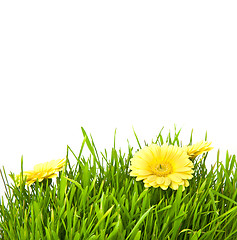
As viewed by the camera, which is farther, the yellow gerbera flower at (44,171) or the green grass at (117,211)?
the yellow gerbera flower at (44,171)

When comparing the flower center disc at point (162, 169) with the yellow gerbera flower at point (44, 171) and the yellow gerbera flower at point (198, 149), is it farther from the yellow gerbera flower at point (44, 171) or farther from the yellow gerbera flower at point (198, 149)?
the yellow gerbera flower at point (44, 171)

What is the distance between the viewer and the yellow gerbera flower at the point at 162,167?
58cm

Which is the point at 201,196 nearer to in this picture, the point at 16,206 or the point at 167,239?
the point at 167,239

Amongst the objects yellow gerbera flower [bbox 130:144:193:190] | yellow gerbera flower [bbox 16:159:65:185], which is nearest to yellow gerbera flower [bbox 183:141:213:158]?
yellow gerbera flower [bbox 130:144:193:190]

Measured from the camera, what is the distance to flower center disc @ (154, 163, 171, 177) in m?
0.59

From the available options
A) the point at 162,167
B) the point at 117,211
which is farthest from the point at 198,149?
the point at 117,211

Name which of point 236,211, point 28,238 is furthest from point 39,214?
point 236,211

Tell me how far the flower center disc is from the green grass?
27 millimetres

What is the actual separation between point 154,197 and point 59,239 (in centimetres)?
16

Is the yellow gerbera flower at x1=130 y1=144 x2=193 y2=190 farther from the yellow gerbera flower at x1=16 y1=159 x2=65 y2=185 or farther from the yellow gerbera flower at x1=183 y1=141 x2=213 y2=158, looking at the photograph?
the yellow gerbera flower at x1=16 y1=159 x2=65 y2=185

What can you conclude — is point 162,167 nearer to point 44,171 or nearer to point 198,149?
point 198,149

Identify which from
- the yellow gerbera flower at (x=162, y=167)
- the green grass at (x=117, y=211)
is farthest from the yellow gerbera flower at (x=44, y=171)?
the yellow gerbera flower at (x=162, y=167)

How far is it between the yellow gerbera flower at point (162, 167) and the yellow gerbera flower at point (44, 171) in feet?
0.41

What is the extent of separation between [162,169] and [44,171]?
0.63ft
